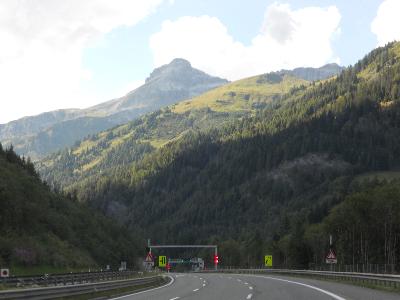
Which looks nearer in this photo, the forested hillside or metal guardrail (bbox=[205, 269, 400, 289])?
metal guardrail (bbox=[205, 269, 400, 289])

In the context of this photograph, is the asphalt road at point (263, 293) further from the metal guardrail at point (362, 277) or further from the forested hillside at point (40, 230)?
the forested hillside at point (40, 230)

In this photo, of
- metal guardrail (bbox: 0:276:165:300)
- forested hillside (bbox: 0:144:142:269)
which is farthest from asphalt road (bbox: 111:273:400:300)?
forested hillside (bbox: 0:144:142:269)

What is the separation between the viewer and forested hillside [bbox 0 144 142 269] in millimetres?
78062

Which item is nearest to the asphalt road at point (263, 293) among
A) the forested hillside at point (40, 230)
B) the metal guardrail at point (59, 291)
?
the metal guardrail at point (59, 291)

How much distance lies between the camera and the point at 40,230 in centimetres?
9681

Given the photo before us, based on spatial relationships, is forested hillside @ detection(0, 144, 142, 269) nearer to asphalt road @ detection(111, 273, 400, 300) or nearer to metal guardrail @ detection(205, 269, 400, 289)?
metal guardrail @ detection(205, 269, 400, 289)

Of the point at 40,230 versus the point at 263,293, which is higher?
the point at 40,230

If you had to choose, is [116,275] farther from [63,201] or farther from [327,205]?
[327,205]

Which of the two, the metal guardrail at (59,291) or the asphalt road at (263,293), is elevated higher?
the metal guardrail at (59,291)

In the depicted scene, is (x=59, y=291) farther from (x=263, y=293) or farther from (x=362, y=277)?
(x=362, y=277)

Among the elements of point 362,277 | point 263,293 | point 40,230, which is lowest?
point 362,277

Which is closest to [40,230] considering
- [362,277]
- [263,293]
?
[362,277]

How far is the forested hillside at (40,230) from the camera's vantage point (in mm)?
78062

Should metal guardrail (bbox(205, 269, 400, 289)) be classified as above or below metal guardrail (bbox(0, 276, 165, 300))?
below
